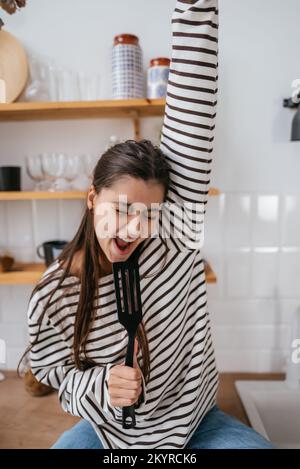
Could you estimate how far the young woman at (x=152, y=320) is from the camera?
53cm

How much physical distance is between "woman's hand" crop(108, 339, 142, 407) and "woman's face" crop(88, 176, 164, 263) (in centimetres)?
16

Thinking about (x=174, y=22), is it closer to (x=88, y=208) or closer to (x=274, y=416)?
(x=88, y=208)

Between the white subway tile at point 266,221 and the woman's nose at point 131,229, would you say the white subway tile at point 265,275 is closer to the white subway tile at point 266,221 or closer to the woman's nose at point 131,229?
the white subway tile at point 266,221

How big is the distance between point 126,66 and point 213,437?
83 cm

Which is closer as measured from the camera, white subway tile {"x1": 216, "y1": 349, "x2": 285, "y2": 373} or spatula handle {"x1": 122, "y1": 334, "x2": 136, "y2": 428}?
spatula handle {"x1": 122, "y1": 334, "x2": 136, "y2": 428}

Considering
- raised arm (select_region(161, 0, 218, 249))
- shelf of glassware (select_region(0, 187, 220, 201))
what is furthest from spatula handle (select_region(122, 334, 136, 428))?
shelf of glassware (select_region(0, 187, 220, 201))

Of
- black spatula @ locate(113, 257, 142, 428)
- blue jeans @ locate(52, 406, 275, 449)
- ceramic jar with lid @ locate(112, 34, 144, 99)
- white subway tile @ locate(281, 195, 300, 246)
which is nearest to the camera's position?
black spatula @ locate(113, 257, 142, 428)

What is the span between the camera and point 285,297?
3.28ft

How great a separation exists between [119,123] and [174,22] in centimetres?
48

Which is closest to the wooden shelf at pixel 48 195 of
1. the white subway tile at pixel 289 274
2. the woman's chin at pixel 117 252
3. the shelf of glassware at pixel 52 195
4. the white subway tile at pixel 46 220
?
the shelf of glassware at pixel 52 195

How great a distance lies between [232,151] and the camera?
943 millimetres

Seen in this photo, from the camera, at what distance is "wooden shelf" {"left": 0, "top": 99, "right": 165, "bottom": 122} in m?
0.81

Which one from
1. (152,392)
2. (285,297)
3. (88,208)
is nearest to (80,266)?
(88,208)

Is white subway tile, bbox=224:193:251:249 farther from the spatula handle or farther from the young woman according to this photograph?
the spatula handle
